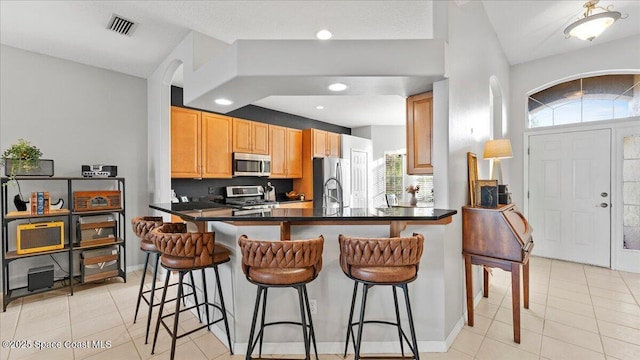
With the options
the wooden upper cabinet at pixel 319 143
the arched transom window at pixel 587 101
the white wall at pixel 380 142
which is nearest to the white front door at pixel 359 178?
the white wall at pixel 380 142

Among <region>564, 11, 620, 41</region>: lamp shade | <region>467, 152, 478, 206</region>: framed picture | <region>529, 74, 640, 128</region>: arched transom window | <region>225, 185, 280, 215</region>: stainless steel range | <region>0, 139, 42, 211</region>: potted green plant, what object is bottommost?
<region>225, 185, 280, 215</region>: stainless steel range

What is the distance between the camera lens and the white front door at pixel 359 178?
21.2ft

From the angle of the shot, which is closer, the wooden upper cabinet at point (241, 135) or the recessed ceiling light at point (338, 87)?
the recessed ceiling light at point (338, 87)

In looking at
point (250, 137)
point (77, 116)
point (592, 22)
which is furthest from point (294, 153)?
point (592, 22)

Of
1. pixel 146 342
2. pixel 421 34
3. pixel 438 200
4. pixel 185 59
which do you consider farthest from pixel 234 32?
pixel 146 342

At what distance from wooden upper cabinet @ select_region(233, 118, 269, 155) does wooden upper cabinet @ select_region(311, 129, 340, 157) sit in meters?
1.01

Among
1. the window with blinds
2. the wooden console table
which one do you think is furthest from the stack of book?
the window with blinds

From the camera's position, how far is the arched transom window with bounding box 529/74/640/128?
12.7ft

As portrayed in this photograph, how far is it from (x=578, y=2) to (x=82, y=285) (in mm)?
6238

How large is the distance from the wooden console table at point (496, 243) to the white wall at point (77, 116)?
4.06 metres

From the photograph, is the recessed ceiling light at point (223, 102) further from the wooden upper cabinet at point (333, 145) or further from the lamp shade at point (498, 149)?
the wooden upper cabinet at point (333, 145)

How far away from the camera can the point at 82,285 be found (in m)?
3.46

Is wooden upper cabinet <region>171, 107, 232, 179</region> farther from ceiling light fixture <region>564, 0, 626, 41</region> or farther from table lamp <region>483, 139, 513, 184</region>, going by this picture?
ceiling light fixture <region>564, 0, 626, 41</region>

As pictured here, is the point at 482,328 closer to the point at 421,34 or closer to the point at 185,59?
the point at 421,34
